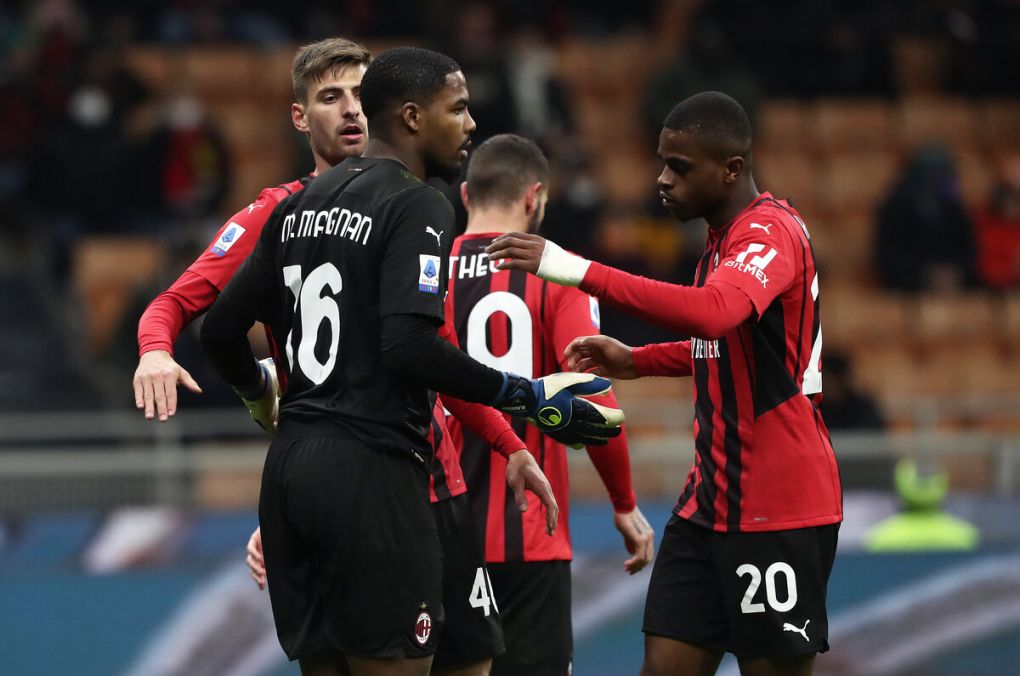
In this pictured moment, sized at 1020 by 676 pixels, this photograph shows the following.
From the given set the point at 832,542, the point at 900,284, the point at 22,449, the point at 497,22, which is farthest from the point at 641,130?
the point at 832,542

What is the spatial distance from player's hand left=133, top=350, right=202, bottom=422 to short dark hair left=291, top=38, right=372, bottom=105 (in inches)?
42.8

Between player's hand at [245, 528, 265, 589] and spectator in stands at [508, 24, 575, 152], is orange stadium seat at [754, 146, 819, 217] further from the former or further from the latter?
player's hand at [245, 528, 265, 589]

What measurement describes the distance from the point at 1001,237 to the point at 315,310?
420 inches

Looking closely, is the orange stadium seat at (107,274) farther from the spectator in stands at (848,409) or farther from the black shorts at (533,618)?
the black shorts at (533,618)

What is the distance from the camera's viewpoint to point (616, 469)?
18.1 ft

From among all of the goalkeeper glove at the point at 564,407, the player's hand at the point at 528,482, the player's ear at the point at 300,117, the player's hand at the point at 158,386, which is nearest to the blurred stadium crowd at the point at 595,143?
the player's ear at the point at 300,117

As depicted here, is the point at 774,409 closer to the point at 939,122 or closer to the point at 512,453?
the point at 512,453

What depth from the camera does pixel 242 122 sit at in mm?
14289

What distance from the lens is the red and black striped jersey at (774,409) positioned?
4832mm

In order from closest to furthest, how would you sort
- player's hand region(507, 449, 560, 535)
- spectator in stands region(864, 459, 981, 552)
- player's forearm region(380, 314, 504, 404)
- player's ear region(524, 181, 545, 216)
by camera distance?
player's forearm region(380, 314, 504, 404) → player's hand region(507, 449, 560, 535) → player's ear region(524, 181, 545, 216) → spectator in stands region(864, 459, 981, 552)

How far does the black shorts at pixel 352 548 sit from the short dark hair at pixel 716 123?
54.7 inches

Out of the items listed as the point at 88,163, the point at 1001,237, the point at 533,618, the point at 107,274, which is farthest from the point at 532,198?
the point at 1001,237

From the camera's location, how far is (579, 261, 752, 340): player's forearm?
447cm

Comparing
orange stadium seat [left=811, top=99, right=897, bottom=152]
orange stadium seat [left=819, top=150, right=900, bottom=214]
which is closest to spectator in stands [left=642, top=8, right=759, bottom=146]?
orange stadium seat [left=819, top=150, right=900, bottom=214]
